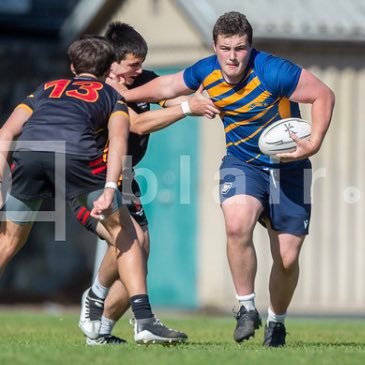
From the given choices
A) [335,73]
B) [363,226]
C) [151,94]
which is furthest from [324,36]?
[151,94]

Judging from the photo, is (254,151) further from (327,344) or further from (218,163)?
(218,163)

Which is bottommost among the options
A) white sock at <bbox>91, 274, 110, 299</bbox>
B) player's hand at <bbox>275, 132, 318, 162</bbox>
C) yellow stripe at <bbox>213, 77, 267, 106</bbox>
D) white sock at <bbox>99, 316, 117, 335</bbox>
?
white sock at <bbox>99, 316, 117, 335</bbox>

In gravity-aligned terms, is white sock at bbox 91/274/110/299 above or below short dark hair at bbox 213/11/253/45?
below

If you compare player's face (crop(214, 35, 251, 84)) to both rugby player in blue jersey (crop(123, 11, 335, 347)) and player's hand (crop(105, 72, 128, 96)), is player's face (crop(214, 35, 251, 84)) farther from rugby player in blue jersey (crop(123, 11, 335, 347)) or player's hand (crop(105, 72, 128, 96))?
player's hand (crop(105, 72, 128, 96))

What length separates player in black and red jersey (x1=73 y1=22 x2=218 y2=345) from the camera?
377 inches

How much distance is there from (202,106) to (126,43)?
2.87 ft

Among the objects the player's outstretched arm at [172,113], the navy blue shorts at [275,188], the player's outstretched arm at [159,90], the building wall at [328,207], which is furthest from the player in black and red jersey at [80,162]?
the building wall at [328,207]

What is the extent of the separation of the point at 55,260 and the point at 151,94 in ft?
35.3

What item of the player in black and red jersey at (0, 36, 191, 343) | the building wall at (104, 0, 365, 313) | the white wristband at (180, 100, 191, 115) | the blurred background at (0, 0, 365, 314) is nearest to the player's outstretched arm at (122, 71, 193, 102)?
the white wristband at (180, 100, 191, 115)

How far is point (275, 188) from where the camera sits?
9.76m

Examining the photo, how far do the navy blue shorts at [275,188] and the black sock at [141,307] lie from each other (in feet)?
3.85

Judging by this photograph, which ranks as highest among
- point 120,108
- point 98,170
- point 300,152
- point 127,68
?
point 127,68

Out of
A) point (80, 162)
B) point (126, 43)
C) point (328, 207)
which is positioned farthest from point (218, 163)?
point (80, 162)

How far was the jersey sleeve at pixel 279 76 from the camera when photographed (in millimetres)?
9453
